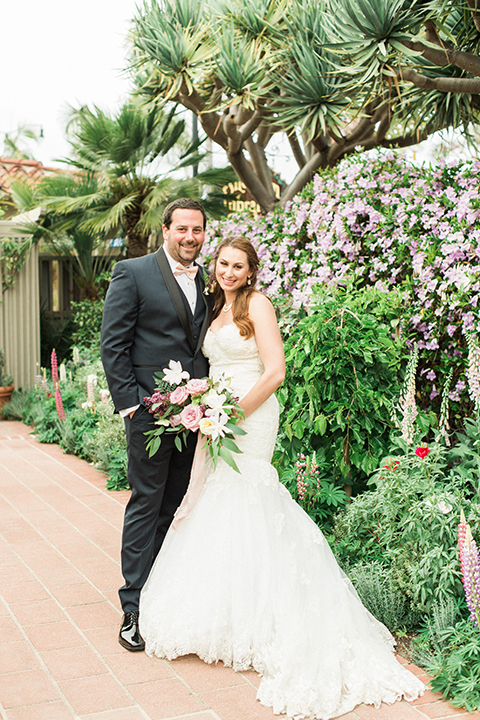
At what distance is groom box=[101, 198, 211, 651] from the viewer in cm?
333

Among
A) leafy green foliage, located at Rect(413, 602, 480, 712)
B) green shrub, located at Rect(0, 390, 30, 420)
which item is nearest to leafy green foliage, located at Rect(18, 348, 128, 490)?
green shrub, located at Rect(0, 390, 30, 420)

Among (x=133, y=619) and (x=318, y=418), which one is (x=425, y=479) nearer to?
(x=318, y=418)

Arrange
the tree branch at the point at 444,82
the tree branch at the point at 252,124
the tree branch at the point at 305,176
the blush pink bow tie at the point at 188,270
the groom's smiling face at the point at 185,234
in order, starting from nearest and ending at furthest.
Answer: the groom's smiling face at the point at 185,234, the blush pink bow tie at the point at 188,270, the tree branch at the point at 444,82, the tree branch at the point at 252,124, the tree branch at the point at 305,176

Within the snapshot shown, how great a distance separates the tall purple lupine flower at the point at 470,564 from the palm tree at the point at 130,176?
7988 millimetres

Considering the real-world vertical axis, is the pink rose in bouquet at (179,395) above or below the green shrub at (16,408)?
above

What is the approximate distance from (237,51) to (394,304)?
4.66 meters

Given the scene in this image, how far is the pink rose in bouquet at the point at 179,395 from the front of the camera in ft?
10.5

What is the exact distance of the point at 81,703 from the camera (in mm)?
2791

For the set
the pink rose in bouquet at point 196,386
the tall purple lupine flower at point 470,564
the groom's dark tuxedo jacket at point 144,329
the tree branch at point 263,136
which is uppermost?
the tree branch at point 263,136

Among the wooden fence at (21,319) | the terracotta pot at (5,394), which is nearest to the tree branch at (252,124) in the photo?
the wooden fence at (21,319)

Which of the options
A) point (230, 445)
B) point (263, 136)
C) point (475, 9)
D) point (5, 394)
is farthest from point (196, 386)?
point (263, 136)

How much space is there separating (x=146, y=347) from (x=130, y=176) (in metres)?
8.37

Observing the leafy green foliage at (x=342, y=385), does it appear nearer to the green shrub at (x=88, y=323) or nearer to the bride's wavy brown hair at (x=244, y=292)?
the bride's wavy brown hair at (x=244, y=292)

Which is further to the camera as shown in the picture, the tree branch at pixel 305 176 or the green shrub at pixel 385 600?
the tree branch at pixel 305 176
